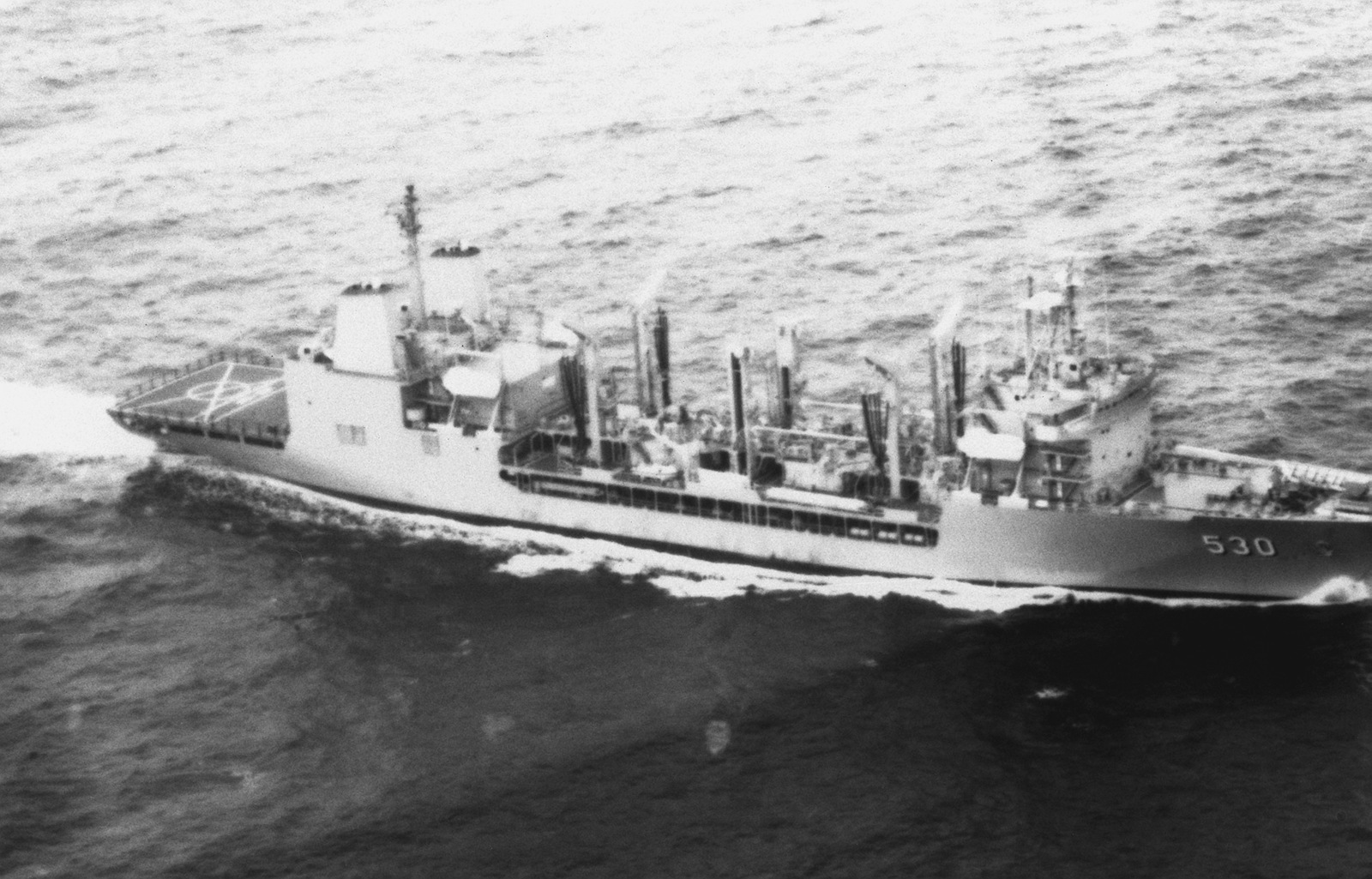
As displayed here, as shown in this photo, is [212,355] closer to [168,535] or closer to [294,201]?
[168,535]

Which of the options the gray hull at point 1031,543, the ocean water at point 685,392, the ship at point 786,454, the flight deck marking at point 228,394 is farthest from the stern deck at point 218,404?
the gray hull at point 1031,543

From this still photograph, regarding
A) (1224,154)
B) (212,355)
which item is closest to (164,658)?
(212,355)

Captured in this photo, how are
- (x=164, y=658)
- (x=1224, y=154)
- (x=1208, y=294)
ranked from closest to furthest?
(x=164, y=658) → (x=1208, y=294) → (x=1224, y=154)

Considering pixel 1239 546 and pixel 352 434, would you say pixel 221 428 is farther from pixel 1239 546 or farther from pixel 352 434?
pixel 1239 546

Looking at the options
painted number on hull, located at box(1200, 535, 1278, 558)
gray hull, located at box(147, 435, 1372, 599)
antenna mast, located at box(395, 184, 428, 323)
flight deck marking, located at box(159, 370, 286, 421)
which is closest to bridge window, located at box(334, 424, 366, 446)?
gray hull, located at box(147, 435, 1372, 599)

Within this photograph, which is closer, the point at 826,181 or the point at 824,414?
the point at 824,414

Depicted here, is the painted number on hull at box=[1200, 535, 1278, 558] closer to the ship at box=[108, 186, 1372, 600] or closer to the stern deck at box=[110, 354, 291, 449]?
the ship at box=[108, 186, 1372, 600]
